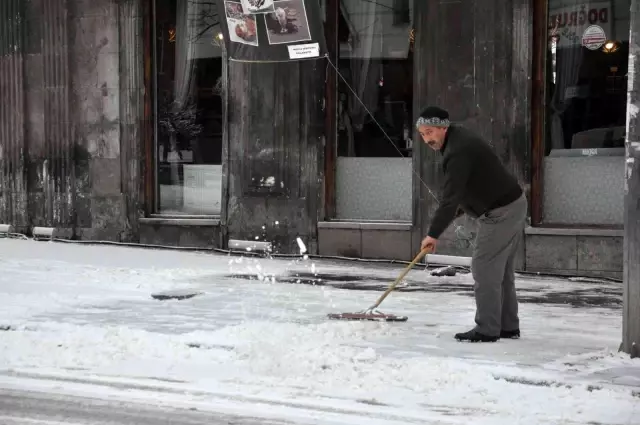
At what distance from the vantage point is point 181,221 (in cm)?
1276

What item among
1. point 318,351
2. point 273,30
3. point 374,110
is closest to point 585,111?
point 374,110

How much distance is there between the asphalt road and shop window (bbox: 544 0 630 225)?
7288 mm

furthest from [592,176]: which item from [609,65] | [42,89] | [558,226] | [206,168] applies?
[42,89]

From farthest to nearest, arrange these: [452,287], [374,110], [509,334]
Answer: [374,110], [452,287], [509,334]

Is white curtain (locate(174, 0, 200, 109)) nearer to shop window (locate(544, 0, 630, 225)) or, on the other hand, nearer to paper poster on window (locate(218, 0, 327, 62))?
paper poster on window (locate(218, 0, 327, 62))

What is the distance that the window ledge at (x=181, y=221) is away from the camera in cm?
1260

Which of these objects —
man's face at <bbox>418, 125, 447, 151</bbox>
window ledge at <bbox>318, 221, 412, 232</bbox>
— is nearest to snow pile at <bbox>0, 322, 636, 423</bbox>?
man's face at <bbox>418, 125, 447, 151</bbox>

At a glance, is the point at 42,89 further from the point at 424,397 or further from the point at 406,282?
the point at 424,397

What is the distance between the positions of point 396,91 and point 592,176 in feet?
9.53

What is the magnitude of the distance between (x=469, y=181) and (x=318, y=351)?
1.76 meters

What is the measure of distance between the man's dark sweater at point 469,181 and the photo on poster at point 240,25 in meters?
5.90

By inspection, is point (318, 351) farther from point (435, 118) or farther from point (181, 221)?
point (181, 221)

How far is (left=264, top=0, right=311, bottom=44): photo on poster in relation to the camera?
37.7 ft

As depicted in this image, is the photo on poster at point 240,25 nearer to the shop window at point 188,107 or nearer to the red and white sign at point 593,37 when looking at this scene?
the shop window at point 188,107
